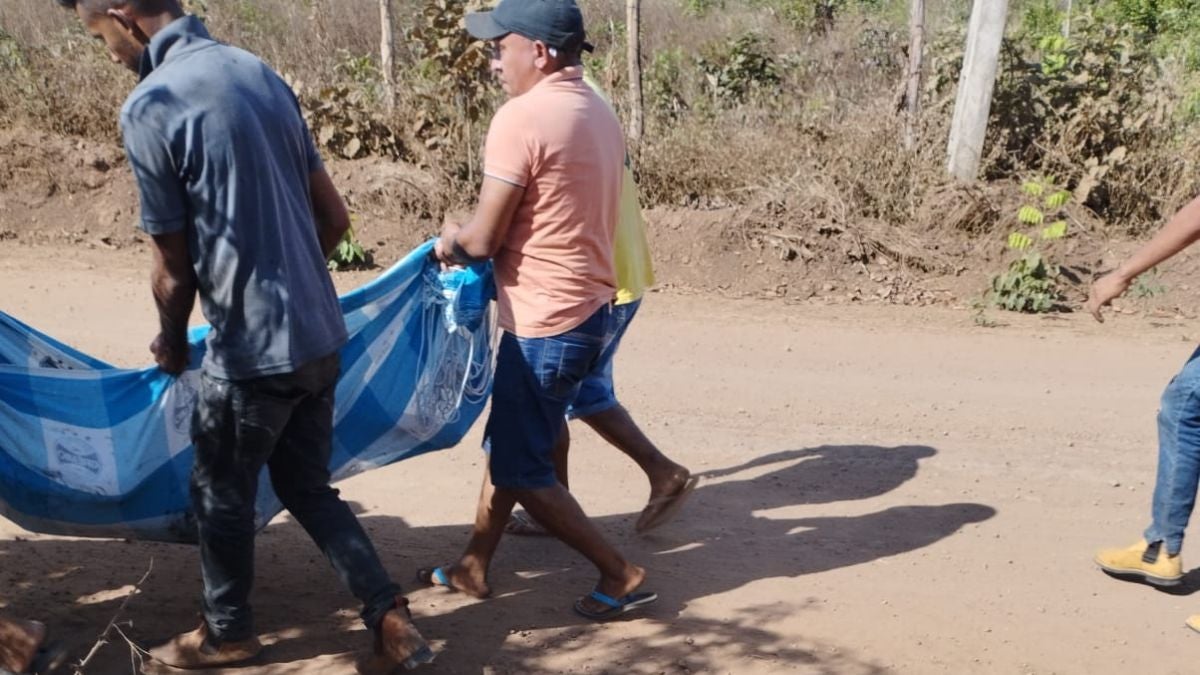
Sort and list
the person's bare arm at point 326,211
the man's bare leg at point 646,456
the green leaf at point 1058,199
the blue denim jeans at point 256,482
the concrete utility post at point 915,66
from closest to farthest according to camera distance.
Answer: the blue denim jeans at point 256,482 < the person's bare arm at point 326,211 < the man's bare leg at point 646,456 < the green leaf at point 1058,199 < the concrete utility post at point 915,66

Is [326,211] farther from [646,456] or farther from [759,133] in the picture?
[759,133]

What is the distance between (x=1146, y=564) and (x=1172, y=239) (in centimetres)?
116

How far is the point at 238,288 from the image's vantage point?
11.4 feet

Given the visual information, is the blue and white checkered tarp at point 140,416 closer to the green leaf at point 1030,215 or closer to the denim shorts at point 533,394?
the denim shorts at point 533,394

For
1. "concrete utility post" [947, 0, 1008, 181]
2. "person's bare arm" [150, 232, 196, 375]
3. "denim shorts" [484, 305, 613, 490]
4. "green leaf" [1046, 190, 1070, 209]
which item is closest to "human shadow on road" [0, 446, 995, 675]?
"denim shorts" [484, 305, 613, 490]

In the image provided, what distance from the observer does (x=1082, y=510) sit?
5.32m

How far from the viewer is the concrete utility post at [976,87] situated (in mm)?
9523

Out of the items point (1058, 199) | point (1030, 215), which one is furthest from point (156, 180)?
point (1058, 199)

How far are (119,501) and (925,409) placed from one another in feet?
12.9

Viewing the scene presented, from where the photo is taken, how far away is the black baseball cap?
3.84 metres

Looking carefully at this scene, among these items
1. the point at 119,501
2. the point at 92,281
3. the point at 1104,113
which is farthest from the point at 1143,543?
the point at 92,281

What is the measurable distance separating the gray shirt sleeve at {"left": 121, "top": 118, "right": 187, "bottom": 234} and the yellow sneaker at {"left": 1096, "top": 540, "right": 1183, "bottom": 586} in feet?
11.0

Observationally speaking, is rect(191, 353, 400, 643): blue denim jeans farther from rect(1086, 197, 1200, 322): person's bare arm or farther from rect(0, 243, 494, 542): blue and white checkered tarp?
rect(1086, 197, 1200, 322): person's bare arm

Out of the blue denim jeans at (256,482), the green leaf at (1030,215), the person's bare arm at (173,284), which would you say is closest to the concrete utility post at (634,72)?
the green leaf at (1030,215)
